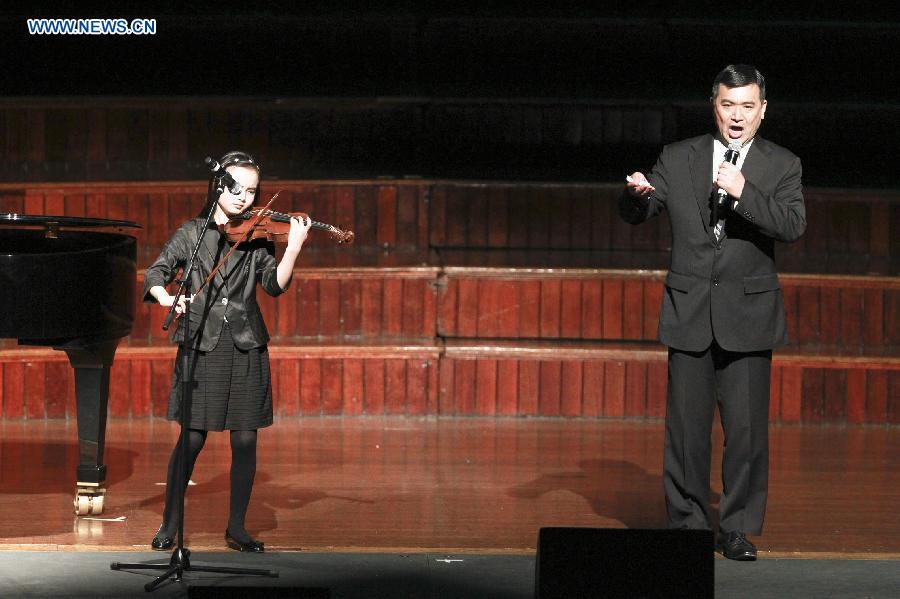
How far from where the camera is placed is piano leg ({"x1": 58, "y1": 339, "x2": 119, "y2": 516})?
13.3 ft

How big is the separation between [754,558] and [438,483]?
134 centimetres

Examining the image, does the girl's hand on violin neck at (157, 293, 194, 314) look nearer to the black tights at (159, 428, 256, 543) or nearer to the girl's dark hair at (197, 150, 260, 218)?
the girl's dark hair at (197, 150, 260, 218)

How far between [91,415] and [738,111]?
6.60 ft

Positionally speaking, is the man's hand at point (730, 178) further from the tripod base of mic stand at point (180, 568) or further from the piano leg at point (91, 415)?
the piano leg at point (91, 415)

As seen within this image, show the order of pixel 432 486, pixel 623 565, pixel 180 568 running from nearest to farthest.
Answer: pixel 623 565, pixel 180 568, pixel 432 486

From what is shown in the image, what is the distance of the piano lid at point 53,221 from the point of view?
394 cm

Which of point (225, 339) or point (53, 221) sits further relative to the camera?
point (53, 221)

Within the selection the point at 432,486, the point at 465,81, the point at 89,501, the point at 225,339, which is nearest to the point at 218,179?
the point at 225,339

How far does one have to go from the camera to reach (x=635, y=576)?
2.82 metres

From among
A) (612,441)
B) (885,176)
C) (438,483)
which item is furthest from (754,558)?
(885,176)

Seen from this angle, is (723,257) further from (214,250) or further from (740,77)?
(214,250)

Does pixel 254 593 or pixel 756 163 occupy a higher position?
pixel 756 163

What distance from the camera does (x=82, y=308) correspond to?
384cm

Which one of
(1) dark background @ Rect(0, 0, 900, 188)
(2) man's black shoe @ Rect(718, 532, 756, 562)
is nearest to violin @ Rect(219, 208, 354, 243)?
(2) man's black shoe @ Rect(718, 532, 756, 562)
